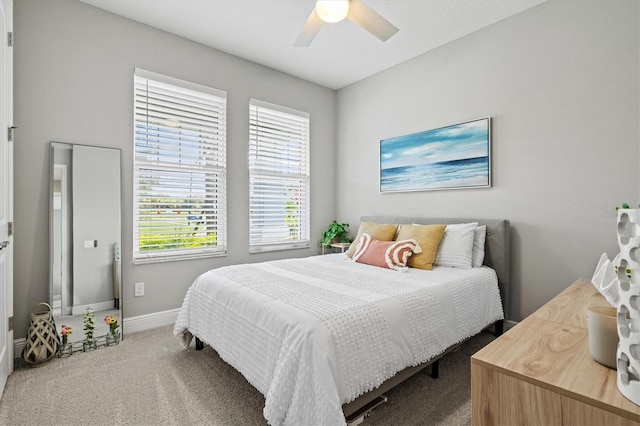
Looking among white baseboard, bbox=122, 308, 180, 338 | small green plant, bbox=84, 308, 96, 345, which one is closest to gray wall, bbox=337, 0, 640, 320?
white baseboard, bbox=122, 308, 180, 338

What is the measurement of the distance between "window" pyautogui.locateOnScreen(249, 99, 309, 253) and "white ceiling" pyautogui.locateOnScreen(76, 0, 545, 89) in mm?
655

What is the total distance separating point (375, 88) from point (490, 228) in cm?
221

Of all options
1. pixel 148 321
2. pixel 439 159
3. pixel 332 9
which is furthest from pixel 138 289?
pixel 439 159

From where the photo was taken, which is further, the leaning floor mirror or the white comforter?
the leaning floor mirror

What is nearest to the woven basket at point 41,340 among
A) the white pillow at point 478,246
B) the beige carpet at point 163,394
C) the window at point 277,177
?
the beige carpet at point 163,394

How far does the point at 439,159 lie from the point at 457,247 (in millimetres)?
1018

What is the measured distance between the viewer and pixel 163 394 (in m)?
1.92

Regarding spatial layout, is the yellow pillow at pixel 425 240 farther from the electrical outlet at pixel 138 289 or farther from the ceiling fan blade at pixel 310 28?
the electrical outlet at pixel 138 289

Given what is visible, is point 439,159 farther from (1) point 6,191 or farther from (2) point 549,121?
(1) point 6,191

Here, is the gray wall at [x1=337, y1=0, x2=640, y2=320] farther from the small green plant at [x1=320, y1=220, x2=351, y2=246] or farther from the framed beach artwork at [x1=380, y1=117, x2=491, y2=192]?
the small green plant at [x1=320, y1=220, x2=351, y2=246]

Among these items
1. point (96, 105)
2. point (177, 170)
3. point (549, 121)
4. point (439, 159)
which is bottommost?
point (177, 170)

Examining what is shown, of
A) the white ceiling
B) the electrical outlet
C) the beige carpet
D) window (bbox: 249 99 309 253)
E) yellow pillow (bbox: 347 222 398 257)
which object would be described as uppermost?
the white ceiling

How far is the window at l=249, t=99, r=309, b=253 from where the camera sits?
373 cm

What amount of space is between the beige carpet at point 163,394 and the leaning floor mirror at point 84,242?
0.96 ft
